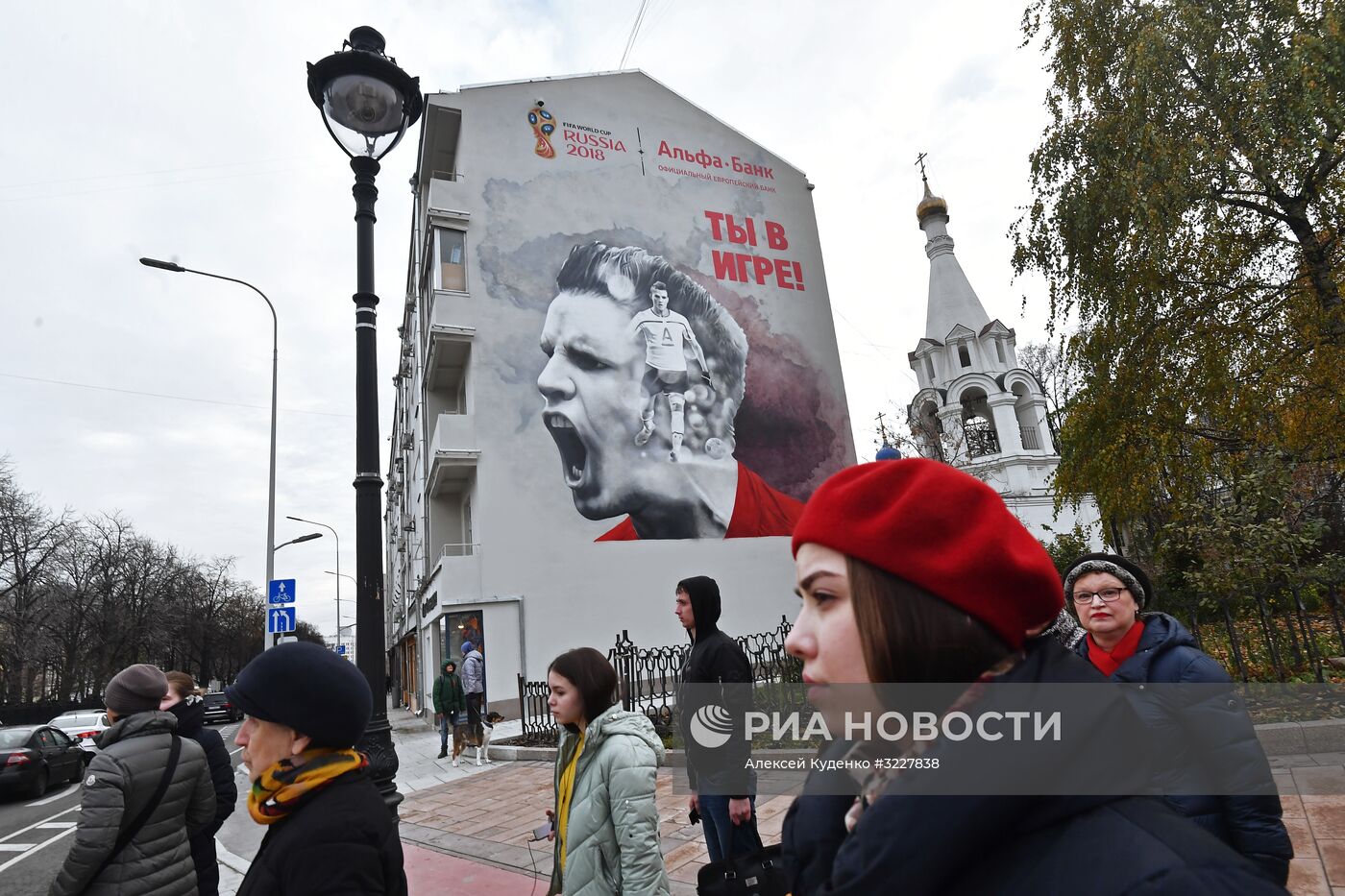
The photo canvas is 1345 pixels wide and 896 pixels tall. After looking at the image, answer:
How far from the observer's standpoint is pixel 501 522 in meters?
18.7

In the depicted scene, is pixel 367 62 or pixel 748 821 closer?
pixel 748 821

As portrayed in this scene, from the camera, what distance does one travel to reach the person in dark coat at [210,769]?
4.01m

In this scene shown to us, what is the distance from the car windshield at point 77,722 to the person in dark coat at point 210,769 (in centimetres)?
2088

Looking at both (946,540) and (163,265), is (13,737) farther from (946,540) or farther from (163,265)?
(946,540)

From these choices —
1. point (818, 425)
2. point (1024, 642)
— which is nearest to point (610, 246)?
point (818, 425)

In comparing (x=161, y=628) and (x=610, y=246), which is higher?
(x=610, y=246)

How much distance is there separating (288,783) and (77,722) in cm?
2565

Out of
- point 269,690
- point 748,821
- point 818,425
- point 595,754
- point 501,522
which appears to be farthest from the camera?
point 818,425

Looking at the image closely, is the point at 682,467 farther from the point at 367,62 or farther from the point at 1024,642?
the point at 1024,642

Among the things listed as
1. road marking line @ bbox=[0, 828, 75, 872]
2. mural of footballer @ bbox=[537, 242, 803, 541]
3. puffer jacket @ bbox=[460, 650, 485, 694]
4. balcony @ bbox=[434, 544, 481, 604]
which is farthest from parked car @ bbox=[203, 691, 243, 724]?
puffer jacket @ bbox=[460, 650, 485, 694]

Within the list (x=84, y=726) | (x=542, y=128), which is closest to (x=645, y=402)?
(x=542, y=128)

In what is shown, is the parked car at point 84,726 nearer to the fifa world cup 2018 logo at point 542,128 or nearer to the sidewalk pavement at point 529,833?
the sidewalk pavement at point 529,833

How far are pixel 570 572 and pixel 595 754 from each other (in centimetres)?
1622

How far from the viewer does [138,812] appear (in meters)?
3.40
